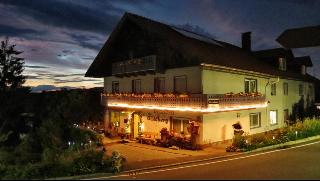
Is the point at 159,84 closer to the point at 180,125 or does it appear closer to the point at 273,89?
the point at 180,125

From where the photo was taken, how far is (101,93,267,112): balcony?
25.7 meters

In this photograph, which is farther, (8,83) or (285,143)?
(8,83)

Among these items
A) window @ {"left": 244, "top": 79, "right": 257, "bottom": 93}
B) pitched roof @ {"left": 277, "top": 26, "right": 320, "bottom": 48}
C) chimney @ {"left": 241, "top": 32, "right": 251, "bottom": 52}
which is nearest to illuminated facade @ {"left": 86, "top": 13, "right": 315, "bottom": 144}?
window @ {"left": 244, "top": 79, "right": 257, "bottom": 93}

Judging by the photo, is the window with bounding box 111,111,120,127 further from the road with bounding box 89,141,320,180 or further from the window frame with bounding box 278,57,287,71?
the window frame with bounding box 278,57,287,71

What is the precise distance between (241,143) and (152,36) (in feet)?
38.2

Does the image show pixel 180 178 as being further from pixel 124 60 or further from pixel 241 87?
pixel 124 60

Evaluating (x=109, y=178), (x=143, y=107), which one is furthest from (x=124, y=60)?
(x=109, y=178)

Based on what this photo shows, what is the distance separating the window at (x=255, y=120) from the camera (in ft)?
108

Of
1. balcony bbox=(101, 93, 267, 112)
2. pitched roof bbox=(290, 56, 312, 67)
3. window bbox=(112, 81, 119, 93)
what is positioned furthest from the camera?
pitched roof bbox=(290, 56, 312, 67)

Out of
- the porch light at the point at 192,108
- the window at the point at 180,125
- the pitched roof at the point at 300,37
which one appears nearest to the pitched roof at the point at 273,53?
the pitched roof at the point at 300,37

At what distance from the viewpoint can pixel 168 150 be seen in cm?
2536

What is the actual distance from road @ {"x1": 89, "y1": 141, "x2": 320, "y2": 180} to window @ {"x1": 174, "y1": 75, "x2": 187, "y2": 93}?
26.4ft

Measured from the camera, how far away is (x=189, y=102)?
2620cm

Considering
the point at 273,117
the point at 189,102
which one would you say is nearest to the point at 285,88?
the point at 273,117
